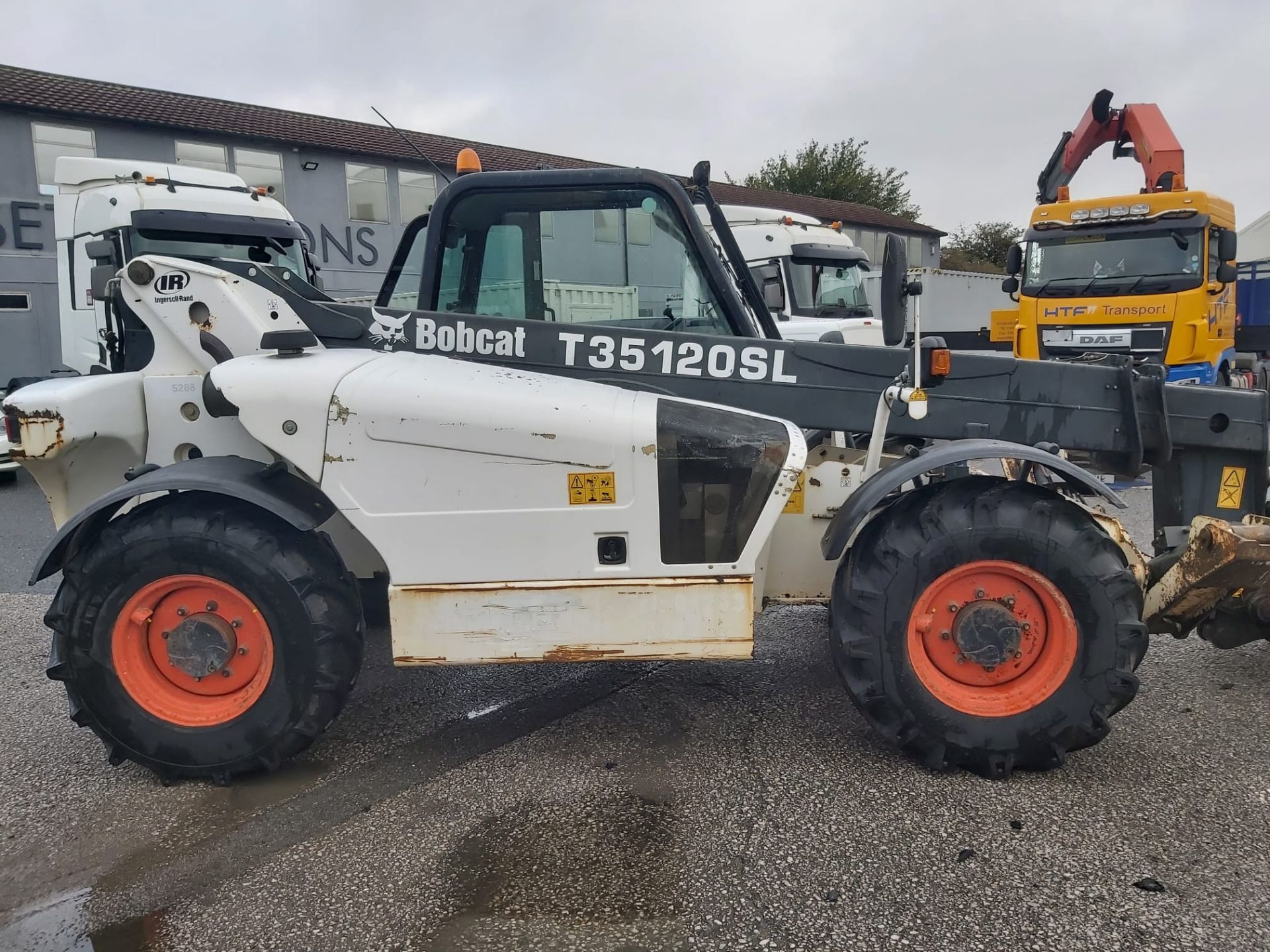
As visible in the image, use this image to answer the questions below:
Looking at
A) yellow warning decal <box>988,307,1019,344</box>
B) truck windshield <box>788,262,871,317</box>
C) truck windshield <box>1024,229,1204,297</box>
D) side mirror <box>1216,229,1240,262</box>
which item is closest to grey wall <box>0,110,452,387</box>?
truck windshield <box>788,262,871,317</box>

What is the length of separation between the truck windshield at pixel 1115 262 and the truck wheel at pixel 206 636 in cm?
988

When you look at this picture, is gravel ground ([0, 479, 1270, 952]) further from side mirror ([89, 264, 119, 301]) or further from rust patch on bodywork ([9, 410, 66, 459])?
side mirror ([89, 264, 119, 301])

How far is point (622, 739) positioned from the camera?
3691 mm

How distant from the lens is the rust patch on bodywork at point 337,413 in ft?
10.3

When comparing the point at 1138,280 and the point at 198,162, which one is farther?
the point at 198,162

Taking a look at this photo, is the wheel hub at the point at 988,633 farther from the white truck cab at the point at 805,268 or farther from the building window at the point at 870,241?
the building window at the point at 870,241

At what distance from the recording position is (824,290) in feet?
37.6

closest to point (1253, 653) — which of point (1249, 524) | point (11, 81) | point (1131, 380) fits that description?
point (1249, 524)

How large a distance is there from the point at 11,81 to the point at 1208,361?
22179mm

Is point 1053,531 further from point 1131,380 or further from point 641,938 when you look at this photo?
point 641,938

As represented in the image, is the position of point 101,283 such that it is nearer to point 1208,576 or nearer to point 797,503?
point 797,503

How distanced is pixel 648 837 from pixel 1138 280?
972 cm

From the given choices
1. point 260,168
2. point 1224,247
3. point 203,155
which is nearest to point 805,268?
point 1224,247

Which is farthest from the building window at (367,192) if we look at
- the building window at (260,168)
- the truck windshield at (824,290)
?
the truck windshield at (824,290)
